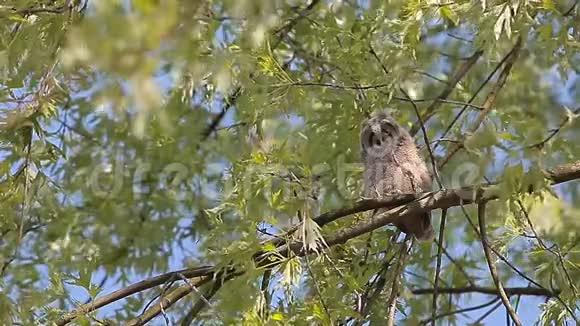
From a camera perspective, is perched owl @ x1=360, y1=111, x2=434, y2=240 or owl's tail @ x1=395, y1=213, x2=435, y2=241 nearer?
owl's tail @ x1=395, y1=213, x2=435, y2=241

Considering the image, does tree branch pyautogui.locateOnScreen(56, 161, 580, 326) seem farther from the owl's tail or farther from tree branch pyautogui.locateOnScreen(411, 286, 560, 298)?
tree branch pyautogui.locateOnScreen(411, 286, 560, 298)

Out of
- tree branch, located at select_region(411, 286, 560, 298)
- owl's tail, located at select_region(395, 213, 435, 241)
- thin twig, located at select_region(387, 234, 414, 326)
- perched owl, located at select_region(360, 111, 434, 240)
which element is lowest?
thin twig, located at select_region(387, 234, 414, 326)

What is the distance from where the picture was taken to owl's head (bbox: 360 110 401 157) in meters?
2.91

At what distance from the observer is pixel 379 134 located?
116 inches

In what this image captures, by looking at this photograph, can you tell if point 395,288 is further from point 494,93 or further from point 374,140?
point 494,93

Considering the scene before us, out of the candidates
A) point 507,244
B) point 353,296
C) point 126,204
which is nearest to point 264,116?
point 353,296

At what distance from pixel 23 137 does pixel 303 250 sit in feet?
2.60

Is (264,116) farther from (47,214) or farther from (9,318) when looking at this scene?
(47,214)

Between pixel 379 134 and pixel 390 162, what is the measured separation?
0.14 metres

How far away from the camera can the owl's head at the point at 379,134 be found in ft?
9.54

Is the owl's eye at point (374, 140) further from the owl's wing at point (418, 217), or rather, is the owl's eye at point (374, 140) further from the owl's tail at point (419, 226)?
the owl's tail at point (419, 226)

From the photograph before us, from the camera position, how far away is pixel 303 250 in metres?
2.09
